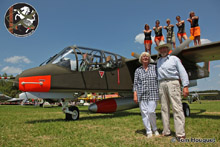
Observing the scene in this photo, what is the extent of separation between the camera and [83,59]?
26.0 feet

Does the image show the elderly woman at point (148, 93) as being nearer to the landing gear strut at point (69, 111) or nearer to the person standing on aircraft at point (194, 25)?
the landing gear strut at point (69, 111)

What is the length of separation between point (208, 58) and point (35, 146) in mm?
9913

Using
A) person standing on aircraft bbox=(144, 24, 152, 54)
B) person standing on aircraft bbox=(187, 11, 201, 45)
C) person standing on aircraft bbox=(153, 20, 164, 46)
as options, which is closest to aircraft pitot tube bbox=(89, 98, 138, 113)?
person standing on aircraft bbox=(144, 24, 152, 54)

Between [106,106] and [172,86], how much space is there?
5.01 metres

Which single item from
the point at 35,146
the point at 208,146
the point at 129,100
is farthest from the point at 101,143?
the point at 129,100

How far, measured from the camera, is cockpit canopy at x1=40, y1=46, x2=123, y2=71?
7375mm

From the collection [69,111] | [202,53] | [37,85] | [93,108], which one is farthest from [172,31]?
[37,85]

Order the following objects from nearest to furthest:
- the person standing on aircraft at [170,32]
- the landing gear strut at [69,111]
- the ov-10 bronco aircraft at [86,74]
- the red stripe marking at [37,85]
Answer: the red stripe marking at [37,85] → the ov-10 bronco aircraft at [86,74] → the landing gear strut at [69,111] → the person standing on aircraft at [170,32]

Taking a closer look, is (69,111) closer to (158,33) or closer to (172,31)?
(158,33)

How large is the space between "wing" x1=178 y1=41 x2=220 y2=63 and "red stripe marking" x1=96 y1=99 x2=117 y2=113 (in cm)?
453

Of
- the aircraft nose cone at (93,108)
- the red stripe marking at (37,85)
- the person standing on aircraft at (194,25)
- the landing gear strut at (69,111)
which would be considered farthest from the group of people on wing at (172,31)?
the red stripe marking at (37,85)

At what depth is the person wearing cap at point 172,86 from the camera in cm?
416

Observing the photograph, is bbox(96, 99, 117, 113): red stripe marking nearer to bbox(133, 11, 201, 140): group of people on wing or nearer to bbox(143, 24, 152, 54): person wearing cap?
bbox(143, 24, 152, 54): person wearing cap

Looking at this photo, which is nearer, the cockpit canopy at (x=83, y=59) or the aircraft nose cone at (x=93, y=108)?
the cockpit canopy at (x=83, y=59)
